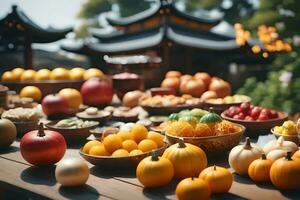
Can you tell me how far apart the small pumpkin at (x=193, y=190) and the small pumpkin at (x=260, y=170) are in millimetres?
398

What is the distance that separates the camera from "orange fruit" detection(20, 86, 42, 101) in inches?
201

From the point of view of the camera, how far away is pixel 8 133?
3.13 m

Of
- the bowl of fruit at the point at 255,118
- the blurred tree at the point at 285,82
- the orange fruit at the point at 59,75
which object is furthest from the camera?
the blurred tree at the point at 285,82

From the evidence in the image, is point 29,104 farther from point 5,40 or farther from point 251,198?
point 5,40

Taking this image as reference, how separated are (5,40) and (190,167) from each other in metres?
9.62

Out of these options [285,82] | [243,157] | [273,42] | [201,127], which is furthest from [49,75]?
[273,42]

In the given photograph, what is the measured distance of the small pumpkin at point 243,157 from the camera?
7.43 feet

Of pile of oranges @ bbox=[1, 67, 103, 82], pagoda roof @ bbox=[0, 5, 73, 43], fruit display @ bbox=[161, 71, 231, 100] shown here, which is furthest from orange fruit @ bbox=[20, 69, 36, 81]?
pagoda roof @ bbox=[0, 5, 73, 43]

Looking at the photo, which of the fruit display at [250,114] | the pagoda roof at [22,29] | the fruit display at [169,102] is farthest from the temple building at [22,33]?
the fruit display at [250,114]

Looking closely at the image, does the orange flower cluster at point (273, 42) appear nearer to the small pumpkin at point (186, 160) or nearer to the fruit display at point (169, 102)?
the fruit display at point (169, 102)

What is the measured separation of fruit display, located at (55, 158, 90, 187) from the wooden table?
0.04 m

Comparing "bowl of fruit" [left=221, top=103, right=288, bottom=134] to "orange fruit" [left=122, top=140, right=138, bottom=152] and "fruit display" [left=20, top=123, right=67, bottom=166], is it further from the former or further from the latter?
"fruit display" [left=20, top=123, right=67, bottom=166]

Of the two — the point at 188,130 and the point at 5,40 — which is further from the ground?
the point at 5,40

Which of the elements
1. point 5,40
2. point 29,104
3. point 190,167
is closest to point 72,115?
point 29,104
